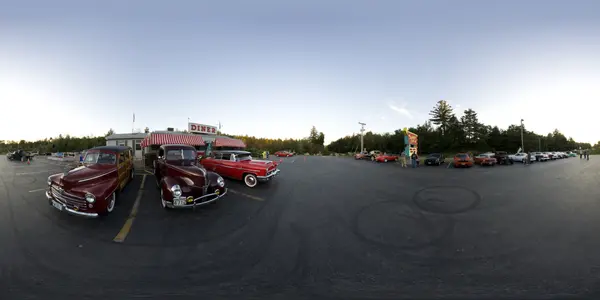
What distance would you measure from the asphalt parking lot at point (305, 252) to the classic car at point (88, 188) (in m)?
0.32

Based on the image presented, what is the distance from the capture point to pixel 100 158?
6805 mm

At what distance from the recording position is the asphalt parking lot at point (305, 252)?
118 inches

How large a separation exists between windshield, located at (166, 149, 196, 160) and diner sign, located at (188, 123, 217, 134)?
19.1m

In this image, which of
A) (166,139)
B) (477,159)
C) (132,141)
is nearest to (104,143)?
(132,141)

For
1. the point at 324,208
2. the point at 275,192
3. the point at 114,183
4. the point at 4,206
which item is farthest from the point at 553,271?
the point at 4,206

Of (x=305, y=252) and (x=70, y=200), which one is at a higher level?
(x=70, y=200)

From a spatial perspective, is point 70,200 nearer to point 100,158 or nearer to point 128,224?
point 128,224

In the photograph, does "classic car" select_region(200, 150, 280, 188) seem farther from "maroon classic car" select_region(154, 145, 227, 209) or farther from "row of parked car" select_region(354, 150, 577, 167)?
"row of parked car" select_region(354, 150, 577, 167)

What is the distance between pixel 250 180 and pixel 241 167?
71 centimetres

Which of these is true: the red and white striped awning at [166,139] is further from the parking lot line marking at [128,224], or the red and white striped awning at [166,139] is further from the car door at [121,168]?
the parking lot line marking at [128,224]

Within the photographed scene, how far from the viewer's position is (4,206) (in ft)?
20.3

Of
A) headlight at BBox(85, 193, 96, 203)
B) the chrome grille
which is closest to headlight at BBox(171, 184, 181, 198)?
headlight at BBox(85, 193, 96, 203)

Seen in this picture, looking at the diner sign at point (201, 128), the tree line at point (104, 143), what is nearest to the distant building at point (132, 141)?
the diner sign at point (201, 128)

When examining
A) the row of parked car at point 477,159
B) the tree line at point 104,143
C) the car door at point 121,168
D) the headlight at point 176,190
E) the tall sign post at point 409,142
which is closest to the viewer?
the headlight at point 176,190
